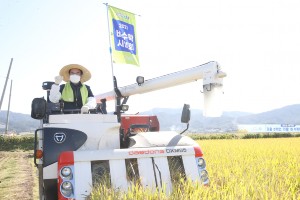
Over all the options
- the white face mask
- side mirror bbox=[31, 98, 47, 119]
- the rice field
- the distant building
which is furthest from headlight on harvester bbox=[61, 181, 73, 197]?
the distant building

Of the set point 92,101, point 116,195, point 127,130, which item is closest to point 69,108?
point 92,101

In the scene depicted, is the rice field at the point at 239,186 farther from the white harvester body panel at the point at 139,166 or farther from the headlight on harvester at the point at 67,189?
the headlight on harvester at the point at 67,189

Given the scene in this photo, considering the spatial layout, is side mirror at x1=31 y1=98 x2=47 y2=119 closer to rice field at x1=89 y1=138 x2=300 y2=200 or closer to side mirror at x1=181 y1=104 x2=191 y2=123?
rice field at x1=89 y1=138 x2=300 y2=200

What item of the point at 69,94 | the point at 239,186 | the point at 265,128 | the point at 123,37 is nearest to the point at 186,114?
the point at 239,186

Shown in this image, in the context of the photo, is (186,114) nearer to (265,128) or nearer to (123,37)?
(123,37)

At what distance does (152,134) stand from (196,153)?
30.4 inches

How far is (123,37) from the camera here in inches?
308

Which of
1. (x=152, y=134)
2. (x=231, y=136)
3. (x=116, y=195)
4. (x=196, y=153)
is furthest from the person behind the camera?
(x=231, y=136)

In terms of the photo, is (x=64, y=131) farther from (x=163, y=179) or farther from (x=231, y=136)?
(x=231, y=136)

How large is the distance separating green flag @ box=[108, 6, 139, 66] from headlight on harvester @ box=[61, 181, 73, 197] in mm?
3695

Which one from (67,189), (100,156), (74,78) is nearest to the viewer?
(67,189)

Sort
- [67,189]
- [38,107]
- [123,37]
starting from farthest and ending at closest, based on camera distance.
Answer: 1. [123,37]
2. [38,107]
3. [67,189]

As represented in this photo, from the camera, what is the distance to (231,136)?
43.9 m

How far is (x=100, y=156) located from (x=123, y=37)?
160 inches
